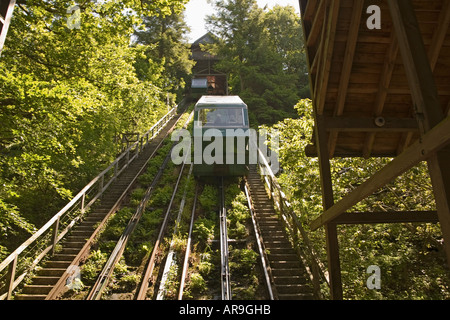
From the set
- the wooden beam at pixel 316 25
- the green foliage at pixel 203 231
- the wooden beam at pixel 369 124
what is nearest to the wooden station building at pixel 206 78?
the green foliage at pixel 203 231

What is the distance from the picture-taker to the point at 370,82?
488 cm

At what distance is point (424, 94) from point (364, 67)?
2477mm

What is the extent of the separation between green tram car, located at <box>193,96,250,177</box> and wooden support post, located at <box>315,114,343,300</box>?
7504mm

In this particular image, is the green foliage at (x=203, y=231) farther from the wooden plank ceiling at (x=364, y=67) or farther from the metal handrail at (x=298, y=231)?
the wooden plank ceiling at (x=364, y=67)

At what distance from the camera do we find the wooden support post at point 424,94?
218 cm

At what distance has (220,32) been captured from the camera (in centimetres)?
3391

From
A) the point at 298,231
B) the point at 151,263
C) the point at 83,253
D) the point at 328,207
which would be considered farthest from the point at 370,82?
the point at 83,253

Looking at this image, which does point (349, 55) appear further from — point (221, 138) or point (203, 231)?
point (221, 138)

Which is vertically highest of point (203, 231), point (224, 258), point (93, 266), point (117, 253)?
point (203, 231)

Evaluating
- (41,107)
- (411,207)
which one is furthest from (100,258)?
(411,207)

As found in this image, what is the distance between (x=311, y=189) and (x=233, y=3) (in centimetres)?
3075

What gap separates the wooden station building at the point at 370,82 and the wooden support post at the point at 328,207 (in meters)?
0.01
